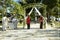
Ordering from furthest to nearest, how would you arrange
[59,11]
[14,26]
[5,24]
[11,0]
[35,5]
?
[59,11], [35,5], [11,0], [14,26], [5,24]

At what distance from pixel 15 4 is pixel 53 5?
3938cm

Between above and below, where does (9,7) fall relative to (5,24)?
above

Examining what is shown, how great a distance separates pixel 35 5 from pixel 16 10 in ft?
13.0

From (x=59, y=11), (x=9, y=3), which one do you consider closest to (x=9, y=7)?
(x=9, y=3)

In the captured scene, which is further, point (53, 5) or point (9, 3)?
point (53, 5)

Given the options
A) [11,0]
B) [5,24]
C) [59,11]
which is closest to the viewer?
[5,24]

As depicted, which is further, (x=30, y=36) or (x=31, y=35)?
(x=31, y=35)

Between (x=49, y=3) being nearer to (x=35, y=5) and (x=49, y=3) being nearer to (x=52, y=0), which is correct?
(x=52, y=0)

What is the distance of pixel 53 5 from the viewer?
2594 inches

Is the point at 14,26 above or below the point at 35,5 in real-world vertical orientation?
below

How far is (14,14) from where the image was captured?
1072 inches

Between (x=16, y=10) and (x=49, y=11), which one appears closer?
(x=16, y=10)

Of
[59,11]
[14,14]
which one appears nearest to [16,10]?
[14,14]

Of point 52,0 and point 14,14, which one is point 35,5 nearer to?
point 14,14
